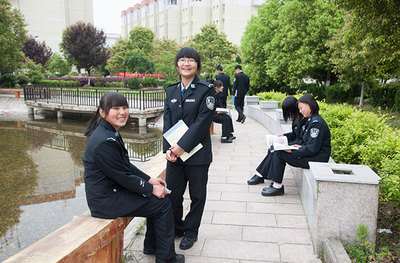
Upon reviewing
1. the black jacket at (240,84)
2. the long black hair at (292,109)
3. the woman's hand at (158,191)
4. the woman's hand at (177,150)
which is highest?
the black jacket at (240,84)

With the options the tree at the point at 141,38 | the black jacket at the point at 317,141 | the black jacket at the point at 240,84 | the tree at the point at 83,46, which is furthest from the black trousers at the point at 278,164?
the tree at the point at 141,38

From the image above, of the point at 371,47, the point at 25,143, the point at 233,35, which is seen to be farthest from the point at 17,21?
the point at 233,35

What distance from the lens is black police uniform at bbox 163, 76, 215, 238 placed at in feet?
9.82

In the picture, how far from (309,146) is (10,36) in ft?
100

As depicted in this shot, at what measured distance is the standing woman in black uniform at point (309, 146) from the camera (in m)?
4.05

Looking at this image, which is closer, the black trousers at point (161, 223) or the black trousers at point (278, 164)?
the black trousers at point (161, 223)

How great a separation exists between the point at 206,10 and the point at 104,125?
64926mm

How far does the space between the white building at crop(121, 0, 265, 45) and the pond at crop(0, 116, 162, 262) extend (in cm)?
4403

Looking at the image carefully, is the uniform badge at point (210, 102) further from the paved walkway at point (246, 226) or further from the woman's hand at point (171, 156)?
the paved walkway at point (246, 226)

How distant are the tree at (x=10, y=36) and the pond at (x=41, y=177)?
13.9 m

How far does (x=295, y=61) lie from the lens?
16078mm

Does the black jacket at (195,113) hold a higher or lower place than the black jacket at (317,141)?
higher

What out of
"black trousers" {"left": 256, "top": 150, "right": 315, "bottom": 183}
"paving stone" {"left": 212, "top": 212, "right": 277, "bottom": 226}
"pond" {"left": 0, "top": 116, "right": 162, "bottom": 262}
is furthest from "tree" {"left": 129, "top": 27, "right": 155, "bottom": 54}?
"paving stone" {"left": 212, "top": 212, "right": 277, "bottom": 226}

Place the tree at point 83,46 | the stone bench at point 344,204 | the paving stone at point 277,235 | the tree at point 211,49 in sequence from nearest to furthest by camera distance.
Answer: the stone bench at point 344,204, the paving stone at point 277,235, the tree at point 211,49, the tree at point 83,46
